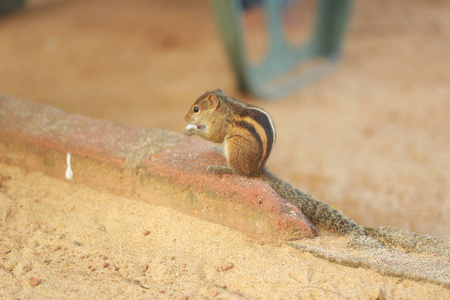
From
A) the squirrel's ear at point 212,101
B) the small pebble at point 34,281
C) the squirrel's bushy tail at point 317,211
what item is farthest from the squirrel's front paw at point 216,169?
the small pebble at point 34,281

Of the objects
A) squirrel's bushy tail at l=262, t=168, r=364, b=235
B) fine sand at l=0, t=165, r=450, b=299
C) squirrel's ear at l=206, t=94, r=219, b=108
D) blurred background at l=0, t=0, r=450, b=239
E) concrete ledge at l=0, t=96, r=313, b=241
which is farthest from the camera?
blurred background at l=0, t=0, r=450, b=239

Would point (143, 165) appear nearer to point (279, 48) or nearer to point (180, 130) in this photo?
point (180, 130)

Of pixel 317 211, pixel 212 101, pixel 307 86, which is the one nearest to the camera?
pixel 317 211

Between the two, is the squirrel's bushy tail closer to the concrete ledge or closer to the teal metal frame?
the concrete ledge

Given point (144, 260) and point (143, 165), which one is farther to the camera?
point (143, 165)

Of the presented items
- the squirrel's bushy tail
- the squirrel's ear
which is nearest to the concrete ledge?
the squirrel's bushy tail

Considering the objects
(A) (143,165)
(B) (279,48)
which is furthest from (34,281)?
(B) (279,48)

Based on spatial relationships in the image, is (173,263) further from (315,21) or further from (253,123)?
(315,21)
